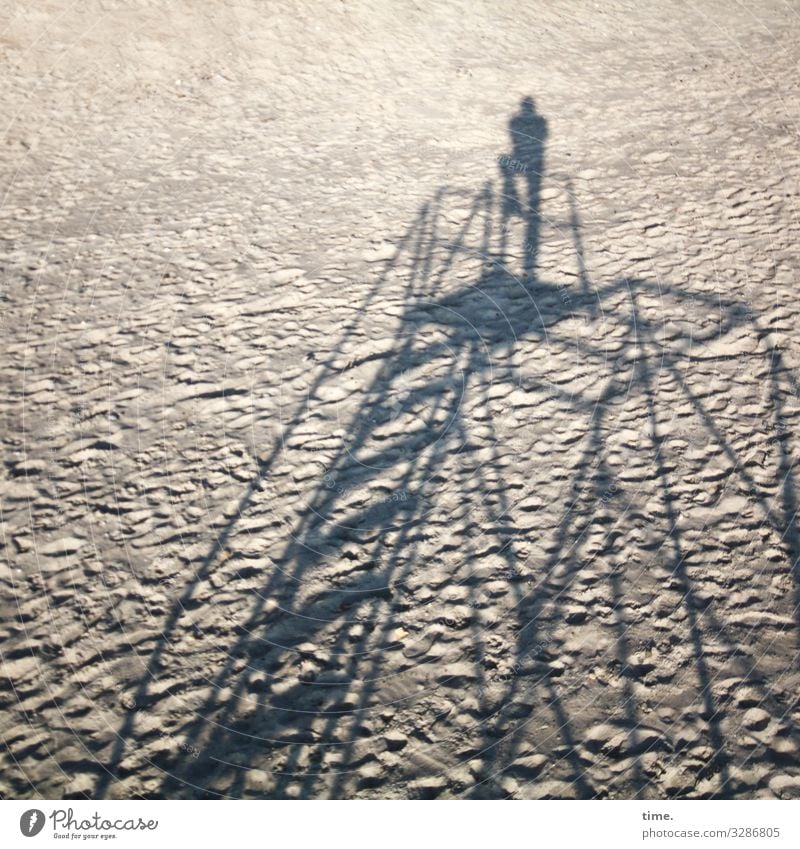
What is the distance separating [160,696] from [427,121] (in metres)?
9.14

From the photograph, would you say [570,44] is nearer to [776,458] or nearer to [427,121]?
[427,121]

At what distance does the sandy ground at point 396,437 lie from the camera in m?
4.68
